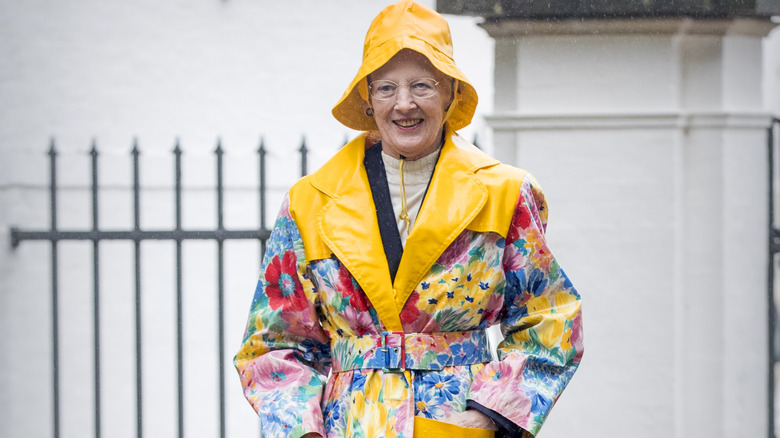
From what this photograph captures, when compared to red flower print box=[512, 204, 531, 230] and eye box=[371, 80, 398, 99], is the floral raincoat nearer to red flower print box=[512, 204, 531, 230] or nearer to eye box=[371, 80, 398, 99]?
red flower print box=[512, 204, 531, 230]

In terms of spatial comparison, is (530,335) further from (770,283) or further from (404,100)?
(770,283)

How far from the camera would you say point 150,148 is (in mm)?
6719

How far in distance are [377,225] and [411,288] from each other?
18cm

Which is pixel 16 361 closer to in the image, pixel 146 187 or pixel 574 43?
pixel 146 187

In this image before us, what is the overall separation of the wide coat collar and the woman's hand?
0.25 m

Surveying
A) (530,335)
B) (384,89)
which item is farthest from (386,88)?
(530,335)

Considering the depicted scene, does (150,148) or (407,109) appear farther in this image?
(150,148)

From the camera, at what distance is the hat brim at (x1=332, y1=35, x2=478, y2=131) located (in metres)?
2.08

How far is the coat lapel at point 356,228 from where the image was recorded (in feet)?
6.76

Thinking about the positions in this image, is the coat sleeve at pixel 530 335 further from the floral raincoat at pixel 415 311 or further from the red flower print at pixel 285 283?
the red flower print at pixel 285 283

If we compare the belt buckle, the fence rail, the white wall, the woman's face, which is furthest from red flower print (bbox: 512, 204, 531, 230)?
the white wall

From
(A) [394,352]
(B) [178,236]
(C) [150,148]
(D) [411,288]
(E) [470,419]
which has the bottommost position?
(E) [470,419]

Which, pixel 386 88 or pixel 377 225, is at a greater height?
pixel 386 88

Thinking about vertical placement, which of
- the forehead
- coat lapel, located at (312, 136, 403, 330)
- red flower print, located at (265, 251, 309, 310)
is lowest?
red flower print, located at (265, 251, 309, 310)
